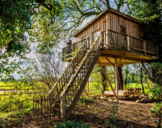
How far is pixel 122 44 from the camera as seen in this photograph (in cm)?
1121

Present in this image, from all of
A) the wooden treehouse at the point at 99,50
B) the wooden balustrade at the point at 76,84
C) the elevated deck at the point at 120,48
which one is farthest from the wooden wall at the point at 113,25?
the wooden balustrade at the point at 76,84

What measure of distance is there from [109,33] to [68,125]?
306 inches

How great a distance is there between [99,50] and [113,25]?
331 centimetres

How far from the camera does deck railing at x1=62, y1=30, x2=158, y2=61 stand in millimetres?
10414

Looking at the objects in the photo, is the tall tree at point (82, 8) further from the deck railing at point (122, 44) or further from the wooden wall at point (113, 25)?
the deck railing at point (122, 44)

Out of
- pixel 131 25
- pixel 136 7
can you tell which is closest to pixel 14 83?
pixel 131 25

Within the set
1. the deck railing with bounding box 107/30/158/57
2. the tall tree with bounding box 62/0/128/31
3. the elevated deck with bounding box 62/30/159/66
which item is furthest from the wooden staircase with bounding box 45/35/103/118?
the tall tree with bounding box 62/0/128/31

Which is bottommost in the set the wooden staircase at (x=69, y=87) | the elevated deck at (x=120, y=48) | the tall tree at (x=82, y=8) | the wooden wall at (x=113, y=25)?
the wooden staircase at (x=69, y=87)

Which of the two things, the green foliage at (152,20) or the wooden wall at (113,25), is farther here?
the green foliage at (152,20)

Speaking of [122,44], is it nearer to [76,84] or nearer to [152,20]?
[76,84]

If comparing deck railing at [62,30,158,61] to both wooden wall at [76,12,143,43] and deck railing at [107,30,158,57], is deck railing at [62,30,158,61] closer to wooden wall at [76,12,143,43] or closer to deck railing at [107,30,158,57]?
deck railing at [107,30,158,57]

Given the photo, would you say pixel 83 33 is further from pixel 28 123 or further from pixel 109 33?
pixel 28 123

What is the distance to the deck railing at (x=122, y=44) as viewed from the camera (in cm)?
1041

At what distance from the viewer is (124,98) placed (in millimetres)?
13406
